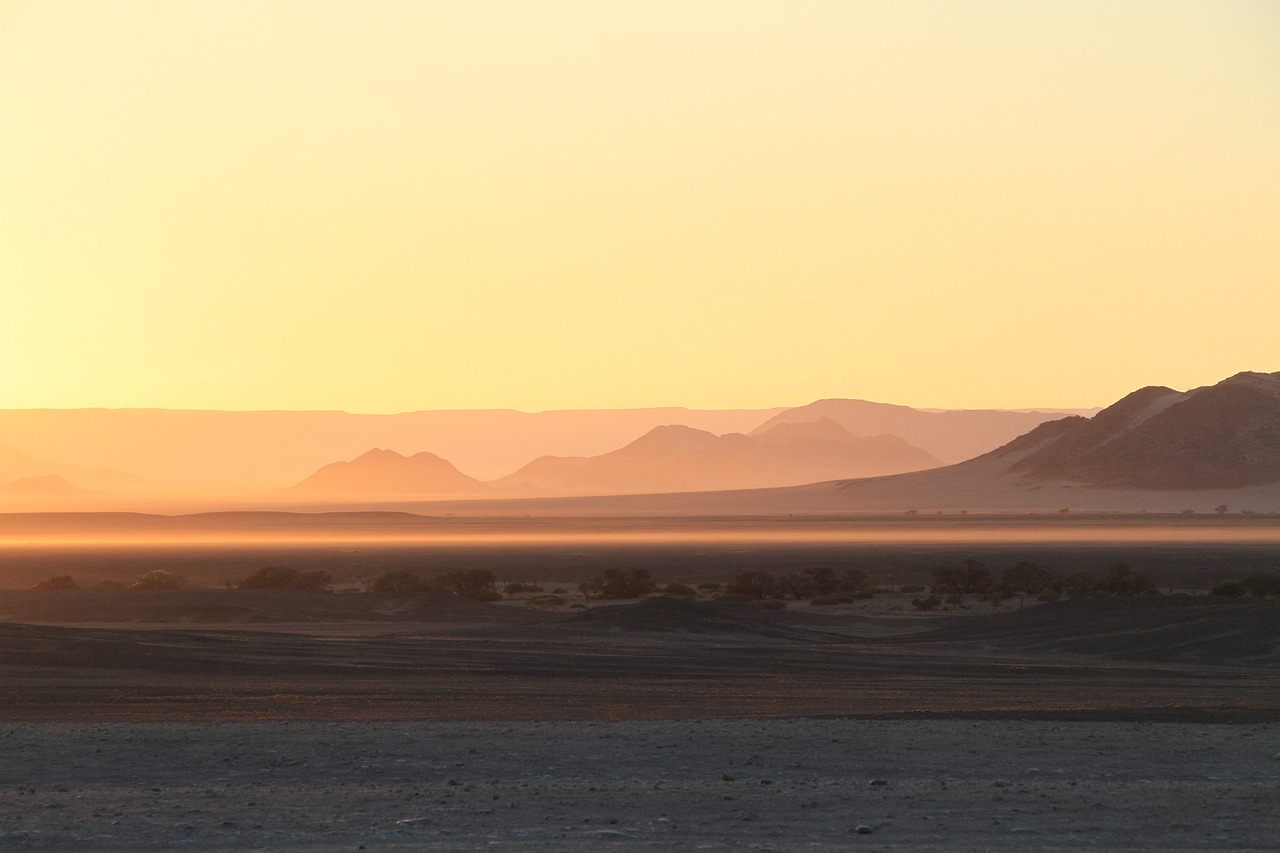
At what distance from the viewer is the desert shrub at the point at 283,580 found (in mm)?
45969

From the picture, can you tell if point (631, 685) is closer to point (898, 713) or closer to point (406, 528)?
point (898, 713)

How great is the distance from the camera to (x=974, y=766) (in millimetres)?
12078

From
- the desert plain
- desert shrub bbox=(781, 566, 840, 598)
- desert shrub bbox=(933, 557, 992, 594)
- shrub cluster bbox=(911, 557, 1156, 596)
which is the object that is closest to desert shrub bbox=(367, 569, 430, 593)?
the desert plain

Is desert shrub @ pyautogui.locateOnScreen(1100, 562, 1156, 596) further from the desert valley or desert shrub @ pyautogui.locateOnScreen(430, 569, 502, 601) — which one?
desert shrub @ pyautogui.locateOnScreen(430, 569, 502, 601)

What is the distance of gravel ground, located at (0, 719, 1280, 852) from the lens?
9.46m

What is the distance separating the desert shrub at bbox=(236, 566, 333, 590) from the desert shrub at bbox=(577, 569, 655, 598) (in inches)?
348

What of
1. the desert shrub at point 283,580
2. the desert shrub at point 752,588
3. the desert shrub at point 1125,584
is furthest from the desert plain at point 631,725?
the desert shrub at point 283,580

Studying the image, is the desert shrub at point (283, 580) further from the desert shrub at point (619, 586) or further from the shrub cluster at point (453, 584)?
the desert shrub at point (619, 586)

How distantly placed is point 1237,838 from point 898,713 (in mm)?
→ 7070

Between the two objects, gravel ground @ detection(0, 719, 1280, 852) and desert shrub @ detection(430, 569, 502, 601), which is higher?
desert shrub @ detection(430, 569, 502, 601)

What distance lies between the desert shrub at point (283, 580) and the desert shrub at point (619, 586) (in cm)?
883

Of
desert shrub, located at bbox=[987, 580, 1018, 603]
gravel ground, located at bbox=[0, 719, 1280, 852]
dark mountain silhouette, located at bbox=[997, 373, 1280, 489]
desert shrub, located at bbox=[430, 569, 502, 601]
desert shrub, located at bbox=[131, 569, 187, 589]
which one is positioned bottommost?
desert shrub, located at bbox=[987, 580, 1018, 603]

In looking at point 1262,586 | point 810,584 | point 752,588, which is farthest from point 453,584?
point 1262,586

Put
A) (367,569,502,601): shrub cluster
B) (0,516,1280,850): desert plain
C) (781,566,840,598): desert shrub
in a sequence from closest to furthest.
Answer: (0,516,1280,850): desert plain → (367,569,502,601): shrub cluster → (781,566,840,598): desert shrub
